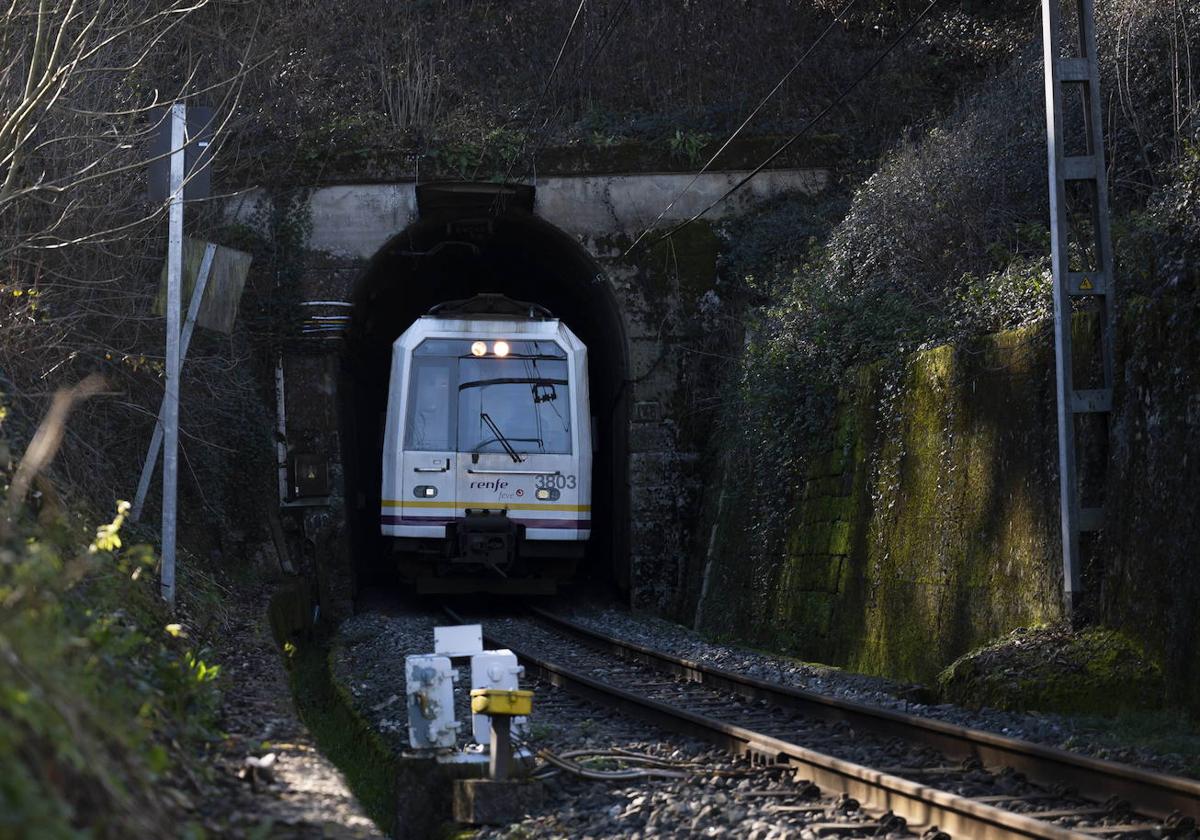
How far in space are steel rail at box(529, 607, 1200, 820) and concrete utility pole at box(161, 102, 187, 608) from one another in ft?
12.3

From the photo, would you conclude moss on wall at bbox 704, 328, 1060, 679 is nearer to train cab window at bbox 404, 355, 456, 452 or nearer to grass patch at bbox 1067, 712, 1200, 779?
grass patch at bbox 1067, 712, 1200, 779

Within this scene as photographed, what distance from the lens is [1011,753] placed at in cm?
589

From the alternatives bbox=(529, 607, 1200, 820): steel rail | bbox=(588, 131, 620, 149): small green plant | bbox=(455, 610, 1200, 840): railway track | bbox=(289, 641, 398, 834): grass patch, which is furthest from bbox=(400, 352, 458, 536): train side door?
bbox=(529, 607, 1200, 820): steel rail

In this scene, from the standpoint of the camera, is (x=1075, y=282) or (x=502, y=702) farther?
(x=1075, y=282)

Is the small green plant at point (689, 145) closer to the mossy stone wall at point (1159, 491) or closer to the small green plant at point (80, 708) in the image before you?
the mossy stone wall at point (1159, 491)

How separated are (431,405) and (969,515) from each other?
6.99m

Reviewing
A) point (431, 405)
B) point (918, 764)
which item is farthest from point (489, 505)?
point (918, 764)

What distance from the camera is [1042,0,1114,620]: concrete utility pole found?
811 cm

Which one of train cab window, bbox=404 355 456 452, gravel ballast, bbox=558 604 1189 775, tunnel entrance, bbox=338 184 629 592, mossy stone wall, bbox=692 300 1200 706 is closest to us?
gravel ballast, bbox=558 604 1189 775

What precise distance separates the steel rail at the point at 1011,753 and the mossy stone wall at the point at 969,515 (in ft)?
4.57

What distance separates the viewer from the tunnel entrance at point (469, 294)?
17469mm

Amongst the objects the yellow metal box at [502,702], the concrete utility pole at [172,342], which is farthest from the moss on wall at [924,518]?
the concrete utility pole at [172,342]

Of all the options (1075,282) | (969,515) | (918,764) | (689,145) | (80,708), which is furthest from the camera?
(689,145)

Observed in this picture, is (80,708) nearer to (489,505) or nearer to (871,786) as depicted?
(871,786)
